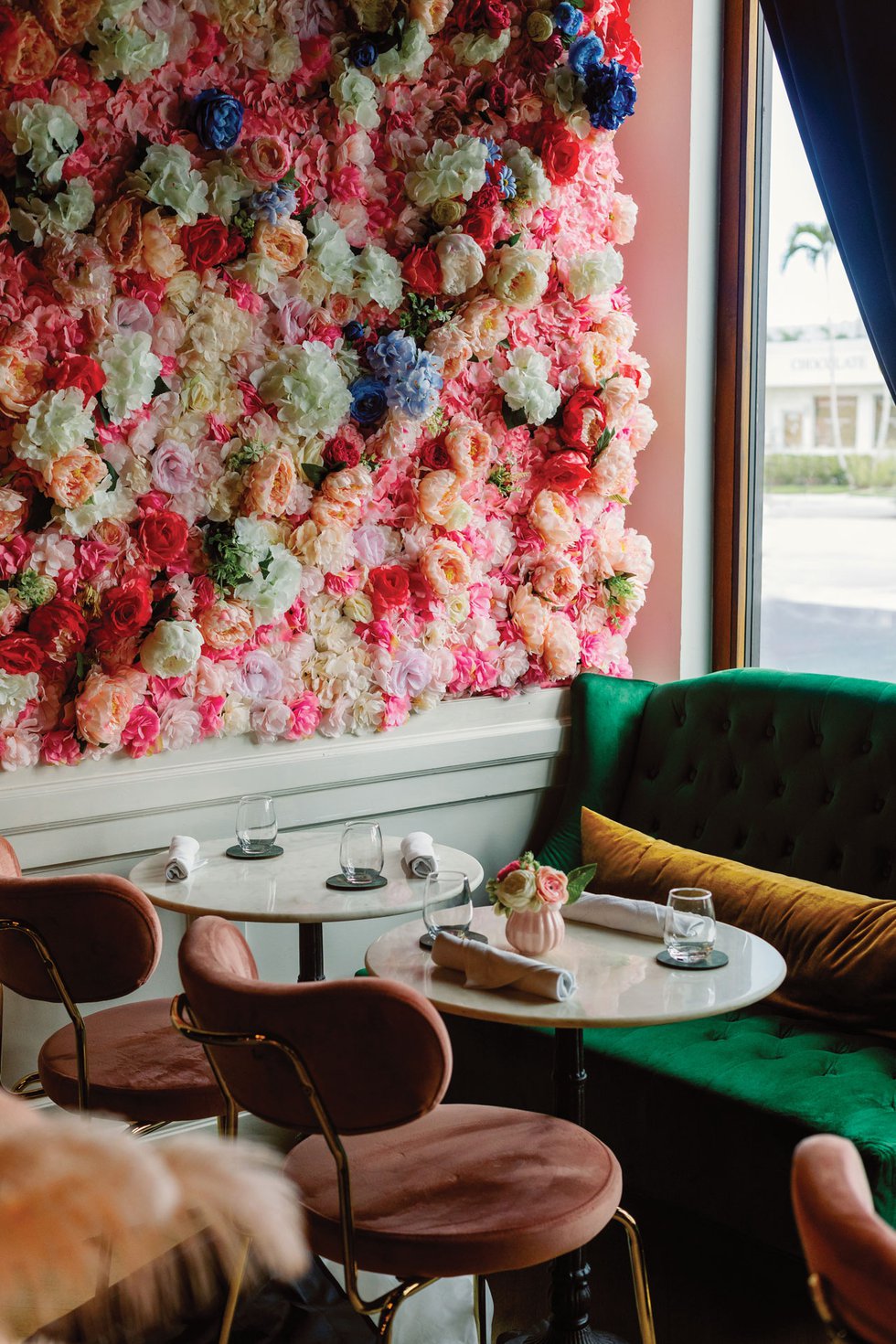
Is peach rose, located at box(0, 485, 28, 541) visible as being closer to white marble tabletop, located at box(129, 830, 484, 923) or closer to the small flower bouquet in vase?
white marble tabletop, located at box(129, 830, 484, 923)

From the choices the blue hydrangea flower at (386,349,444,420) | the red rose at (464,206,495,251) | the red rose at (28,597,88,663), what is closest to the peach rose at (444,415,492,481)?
the blue hydrangea flower at (386,349,444,420)

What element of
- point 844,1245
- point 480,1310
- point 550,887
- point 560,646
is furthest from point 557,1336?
point 560,646

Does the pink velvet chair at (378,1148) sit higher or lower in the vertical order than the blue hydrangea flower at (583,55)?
lower

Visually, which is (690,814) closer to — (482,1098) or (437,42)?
(482,1098)

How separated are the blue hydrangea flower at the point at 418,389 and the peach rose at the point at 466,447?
13 centimetres

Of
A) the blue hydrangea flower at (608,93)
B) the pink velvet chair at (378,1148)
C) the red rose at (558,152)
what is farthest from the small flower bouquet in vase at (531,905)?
the blue hydrangea flower at (608,93)

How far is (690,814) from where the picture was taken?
3.37 meters

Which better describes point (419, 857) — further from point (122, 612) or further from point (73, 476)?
point (73, 476)

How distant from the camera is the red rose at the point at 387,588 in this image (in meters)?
3.26

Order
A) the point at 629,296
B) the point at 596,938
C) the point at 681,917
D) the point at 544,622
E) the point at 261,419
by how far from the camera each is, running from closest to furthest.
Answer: the point at 681,917, the point at 596,938, the point at 261,419, the point at 544,622, the point at 629,296

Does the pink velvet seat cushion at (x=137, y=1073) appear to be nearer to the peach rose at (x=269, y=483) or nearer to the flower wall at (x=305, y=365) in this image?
the flower wall at (x=305, y=365)

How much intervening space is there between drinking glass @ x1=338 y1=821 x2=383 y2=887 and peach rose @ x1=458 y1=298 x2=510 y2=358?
4.77 ft

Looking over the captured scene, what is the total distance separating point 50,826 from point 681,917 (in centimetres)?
144

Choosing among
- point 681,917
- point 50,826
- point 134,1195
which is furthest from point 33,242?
point 134,1195
